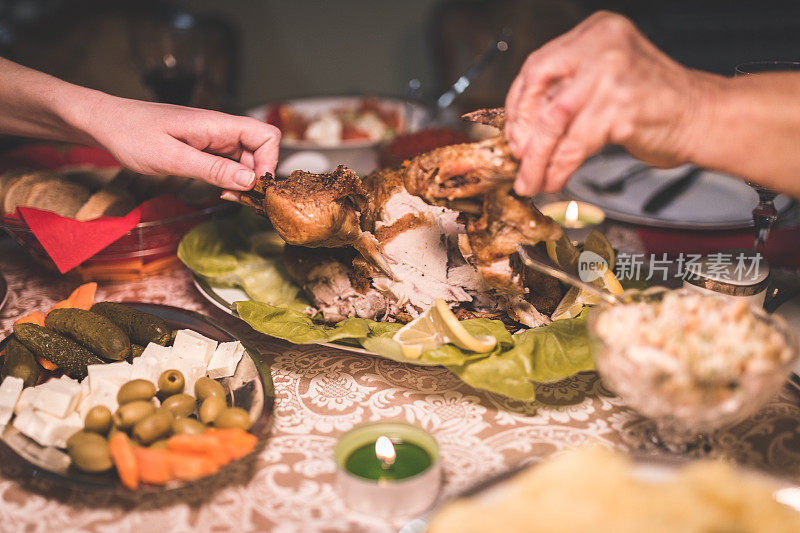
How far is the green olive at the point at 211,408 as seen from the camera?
1450 millimetres

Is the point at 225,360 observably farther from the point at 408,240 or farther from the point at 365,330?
the point at 408,240

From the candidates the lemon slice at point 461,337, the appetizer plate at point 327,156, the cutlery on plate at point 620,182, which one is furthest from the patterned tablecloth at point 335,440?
the cutlery on plate at point 620,182

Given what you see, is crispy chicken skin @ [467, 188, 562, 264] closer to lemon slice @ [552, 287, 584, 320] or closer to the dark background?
lemon slice @ [552, 287, 584, 320]

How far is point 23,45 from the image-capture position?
372 centimetres

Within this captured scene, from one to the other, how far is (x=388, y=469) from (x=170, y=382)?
589 millimetres

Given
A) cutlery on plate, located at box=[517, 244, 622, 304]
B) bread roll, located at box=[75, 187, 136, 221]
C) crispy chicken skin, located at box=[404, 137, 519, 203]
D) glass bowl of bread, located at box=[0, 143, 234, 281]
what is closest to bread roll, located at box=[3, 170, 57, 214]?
glass bowl of bread, located at box=[0, 143, 234, 281]

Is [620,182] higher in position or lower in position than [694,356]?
lower

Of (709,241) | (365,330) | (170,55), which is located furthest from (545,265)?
(170,55)

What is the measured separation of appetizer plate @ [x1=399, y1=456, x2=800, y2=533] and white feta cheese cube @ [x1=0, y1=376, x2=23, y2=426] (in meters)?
0.94

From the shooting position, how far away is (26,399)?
146 cm

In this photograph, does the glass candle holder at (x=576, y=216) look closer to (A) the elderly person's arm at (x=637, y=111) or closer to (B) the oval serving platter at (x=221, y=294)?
(A) the elderly person's arm at (x=637, y=111)

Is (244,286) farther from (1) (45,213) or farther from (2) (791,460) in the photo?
(2) (791,460)

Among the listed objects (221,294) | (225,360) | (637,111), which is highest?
(637,111)

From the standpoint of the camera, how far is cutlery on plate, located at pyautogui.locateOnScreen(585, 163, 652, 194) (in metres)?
3.00
